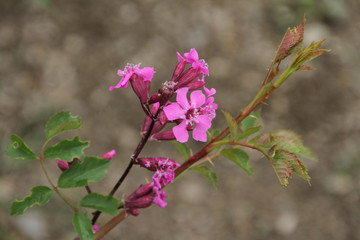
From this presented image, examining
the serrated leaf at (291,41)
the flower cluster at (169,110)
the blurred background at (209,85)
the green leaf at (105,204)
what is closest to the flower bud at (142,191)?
the flower cluster at (169,110)

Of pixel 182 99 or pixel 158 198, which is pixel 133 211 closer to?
pixel 158 198

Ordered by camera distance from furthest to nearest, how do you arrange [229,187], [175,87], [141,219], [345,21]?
[345,21]
[229,187]
[141,219]
[175,87]

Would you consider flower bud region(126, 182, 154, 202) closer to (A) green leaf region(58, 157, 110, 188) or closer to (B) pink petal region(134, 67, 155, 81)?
(A) green leaf region(58, 157, 110, 188)

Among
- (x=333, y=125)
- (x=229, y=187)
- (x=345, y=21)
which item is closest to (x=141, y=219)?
(x=229, y=187)

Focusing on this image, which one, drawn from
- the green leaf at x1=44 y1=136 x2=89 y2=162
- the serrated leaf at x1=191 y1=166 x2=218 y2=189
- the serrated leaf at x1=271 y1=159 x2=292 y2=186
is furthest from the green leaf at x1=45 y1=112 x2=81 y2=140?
the serrated leaf at x1=271 y1=159 x2=292 y2=186

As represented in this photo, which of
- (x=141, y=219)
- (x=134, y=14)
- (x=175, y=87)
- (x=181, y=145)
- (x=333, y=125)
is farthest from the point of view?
(x=134, y=14)

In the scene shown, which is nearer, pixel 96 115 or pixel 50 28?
pixel 96 115

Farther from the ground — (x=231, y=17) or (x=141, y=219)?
(x=231, y=17)

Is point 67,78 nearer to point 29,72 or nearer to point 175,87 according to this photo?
point 29,72
